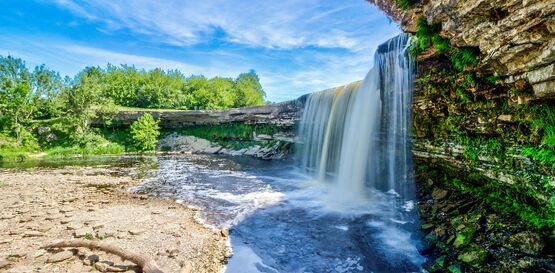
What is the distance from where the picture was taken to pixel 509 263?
4.65m

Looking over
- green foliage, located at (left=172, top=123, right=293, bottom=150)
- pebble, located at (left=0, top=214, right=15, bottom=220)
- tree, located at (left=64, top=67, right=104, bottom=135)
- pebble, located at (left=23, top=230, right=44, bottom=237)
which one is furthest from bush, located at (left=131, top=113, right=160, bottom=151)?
pebble, located at (left=23, top=230, right=44, bottom=237)

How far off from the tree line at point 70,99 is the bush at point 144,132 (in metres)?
4.18

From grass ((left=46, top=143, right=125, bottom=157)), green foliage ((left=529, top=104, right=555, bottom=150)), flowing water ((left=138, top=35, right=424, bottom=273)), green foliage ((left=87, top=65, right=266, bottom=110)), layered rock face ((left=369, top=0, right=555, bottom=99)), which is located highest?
green foliage ((left=87, top=65, right=266, bottom=110))

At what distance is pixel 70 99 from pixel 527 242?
38.5m

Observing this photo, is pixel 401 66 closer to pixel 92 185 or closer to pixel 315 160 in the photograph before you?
pixel 315 160

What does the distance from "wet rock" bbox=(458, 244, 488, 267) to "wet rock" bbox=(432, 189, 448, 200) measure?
3105 millimetres

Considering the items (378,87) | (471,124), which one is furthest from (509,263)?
(378,87)

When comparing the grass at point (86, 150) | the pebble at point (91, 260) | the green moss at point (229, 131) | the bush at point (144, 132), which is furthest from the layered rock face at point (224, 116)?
the pebble at point (91, 260)

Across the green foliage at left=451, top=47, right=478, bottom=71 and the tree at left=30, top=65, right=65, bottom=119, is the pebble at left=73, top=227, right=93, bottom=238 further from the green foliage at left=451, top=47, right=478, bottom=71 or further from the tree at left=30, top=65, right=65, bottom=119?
the tree at left=30, top=65, right=65, bottom=119

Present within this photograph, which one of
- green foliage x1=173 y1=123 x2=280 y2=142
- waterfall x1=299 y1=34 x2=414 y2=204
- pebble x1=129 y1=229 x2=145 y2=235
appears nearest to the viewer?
pebble x1=129 y1=229 x2=145 y2=235

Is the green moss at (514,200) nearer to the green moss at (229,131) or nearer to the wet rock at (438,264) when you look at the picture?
the wet rock at (438,264)

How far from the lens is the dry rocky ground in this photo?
4.70 m

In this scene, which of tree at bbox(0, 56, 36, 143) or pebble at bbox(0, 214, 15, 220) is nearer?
pebble at bbox(0, 214, 15, 220)

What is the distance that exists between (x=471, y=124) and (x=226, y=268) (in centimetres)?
718
